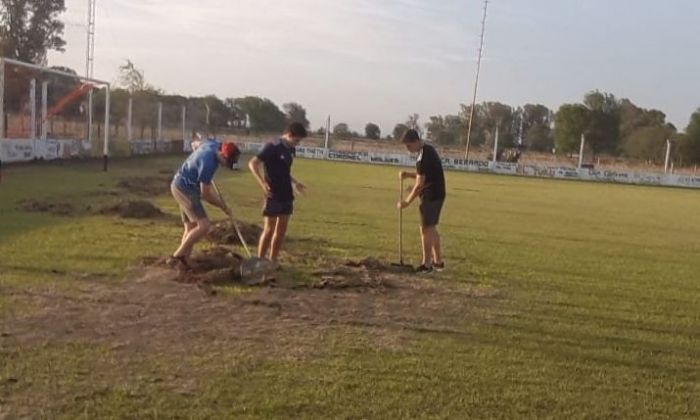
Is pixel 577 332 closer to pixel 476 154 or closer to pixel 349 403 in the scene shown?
pixel 349 403

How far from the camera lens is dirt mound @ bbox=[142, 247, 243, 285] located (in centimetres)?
884

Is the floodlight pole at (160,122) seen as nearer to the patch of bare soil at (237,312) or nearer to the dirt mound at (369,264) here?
the dirt mound at (369,264)

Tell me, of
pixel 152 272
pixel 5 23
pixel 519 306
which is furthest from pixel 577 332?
pixel 5 23

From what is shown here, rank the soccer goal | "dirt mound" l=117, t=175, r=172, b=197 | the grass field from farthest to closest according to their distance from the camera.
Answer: the soccer goal < "dirt mound" l=117, t=175, r=172, b=197 < the grass field

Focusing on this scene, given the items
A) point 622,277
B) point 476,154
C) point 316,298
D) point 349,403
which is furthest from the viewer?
point 476,154

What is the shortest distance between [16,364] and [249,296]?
302 centimetres

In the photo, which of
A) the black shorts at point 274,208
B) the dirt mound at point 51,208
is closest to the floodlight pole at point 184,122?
the dirt mound at point 51,208

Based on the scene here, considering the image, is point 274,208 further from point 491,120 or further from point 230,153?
point 491,120

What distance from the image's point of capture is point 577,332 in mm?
7805

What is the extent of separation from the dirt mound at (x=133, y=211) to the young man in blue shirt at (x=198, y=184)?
5.15 m

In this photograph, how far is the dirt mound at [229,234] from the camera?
11.9 metres

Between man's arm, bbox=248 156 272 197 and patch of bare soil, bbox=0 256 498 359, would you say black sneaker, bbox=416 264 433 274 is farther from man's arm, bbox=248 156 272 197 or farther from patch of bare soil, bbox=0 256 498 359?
man's arm, bbox=248 156 272 197

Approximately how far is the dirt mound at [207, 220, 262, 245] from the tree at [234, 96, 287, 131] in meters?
61.2

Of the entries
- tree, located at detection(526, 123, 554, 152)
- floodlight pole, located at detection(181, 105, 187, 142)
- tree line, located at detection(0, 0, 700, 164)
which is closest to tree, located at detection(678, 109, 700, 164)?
tree line, located at detection(0, 0, 700, 164)
